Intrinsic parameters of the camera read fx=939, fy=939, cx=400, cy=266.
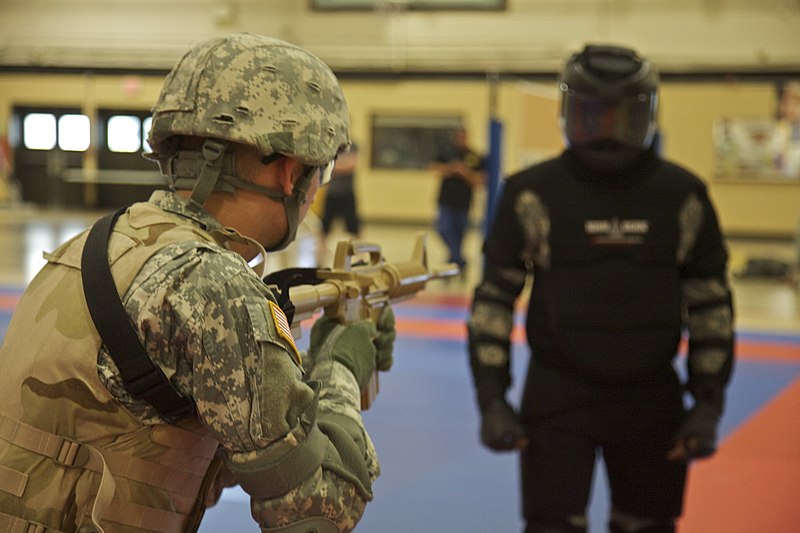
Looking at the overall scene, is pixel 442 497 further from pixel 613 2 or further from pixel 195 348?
pixel 613 2

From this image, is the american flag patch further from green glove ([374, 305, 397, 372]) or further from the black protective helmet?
the black protective helmet

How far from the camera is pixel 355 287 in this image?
74.9 inches

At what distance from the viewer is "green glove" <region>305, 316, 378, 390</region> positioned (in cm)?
168

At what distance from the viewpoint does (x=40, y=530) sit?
1.33m

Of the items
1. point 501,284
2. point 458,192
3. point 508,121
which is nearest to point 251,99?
point 501,284

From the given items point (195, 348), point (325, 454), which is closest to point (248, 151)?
point (195, 348)

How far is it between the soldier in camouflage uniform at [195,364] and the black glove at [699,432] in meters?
1.38

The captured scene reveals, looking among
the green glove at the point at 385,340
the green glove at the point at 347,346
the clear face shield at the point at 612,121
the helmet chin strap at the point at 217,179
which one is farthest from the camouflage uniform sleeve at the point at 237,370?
the clear face shield at the point at 612,121

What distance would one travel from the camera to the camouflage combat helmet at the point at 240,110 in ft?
4.82

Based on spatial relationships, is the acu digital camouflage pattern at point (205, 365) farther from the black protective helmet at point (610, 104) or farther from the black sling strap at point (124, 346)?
the black protective helmet at point (610, 104)

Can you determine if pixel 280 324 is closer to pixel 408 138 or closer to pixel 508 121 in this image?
pixel 508 121

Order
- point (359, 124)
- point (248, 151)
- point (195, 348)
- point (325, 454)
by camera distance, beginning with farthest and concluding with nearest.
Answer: point (359, 124) → point (248, 151) → point (325, 454) → point (195, 348)

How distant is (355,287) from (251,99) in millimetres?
542

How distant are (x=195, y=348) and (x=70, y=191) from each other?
20.7m
